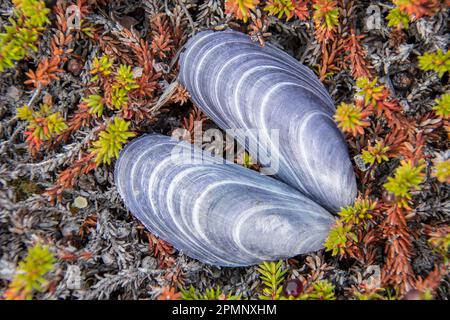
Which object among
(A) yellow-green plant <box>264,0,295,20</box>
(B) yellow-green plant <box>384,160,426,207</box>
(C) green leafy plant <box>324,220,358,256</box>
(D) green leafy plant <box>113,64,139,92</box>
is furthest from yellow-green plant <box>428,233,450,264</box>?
(D) green leafy plant <box>113,64,139,92</box>

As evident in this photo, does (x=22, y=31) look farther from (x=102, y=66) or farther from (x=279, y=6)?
(x=279, y=6)

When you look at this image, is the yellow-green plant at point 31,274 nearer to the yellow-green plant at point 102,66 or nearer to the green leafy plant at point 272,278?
the yellow-green plant at point 102,66

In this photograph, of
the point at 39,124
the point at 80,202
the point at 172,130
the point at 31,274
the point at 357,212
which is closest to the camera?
the point at 31,274

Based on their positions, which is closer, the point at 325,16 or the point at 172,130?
the point at 325,16

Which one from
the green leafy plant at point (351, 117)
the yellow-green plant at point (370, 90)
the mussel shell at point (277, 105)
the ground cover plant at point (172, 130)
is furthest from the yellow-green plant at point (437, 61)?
the mussel shell at point (277, 105)

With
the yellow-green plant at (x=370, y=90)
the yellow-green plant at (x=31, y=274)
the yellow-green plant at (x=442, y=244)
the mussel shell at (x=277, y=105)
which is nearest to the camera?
the yellow-green plant at (x=31, y=274)

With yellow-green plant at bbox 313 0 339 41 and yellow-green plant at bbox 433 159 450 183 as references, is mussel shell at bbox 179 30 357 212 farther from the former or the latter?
yellow-green plant at bbox 433 159 450 183

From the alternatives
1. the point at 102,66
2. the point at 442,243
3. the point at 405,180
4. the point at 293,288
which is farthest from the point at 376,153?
the point at 102,66
